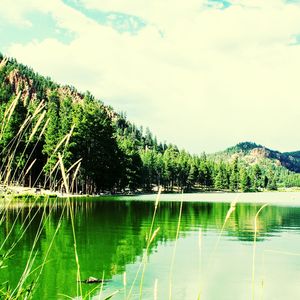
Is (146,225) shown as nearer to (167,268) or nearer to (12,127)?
(167,268)

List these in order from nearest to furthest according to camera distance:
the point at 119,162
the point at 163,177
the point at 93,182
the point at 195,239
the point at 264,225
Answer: the point at 195,239
the point at 264,225
the point at 93,182
the point at 119,162
the point at 163,177

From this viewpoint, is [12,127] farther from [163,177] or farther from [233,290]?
[163,177]

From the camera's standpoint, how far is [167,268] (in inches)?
687

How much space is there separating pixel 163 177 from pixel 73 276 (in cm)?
14312

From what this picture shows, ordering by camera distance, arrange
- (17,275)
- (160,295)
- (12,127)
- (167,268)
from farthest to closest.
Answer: (12,127)
(167,268)
(17,275)
(160,295)

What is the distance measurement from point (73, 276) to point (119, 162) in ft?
277

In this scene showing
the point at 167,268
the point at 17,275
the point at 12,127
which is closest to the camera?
the point at 17,275

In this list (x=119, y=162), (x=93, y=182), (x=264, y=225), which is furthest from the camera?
(x=119, y=162)

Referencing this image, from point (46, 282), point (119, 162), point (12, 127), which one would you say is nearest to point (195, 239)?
point (46, 282)

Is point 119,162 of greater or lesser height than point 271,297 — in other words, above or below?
above

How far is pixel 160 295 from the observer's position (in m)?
13.9

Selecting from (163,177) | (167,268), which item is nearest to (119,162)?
(163,177)

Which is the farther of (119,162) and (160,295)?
(119,162)

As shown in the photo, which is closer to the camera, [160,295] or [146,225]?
[160,295]
